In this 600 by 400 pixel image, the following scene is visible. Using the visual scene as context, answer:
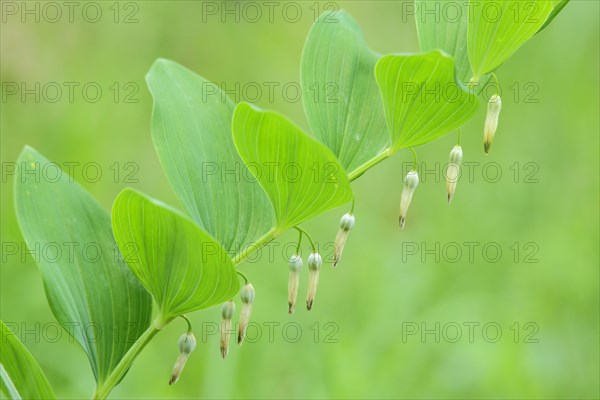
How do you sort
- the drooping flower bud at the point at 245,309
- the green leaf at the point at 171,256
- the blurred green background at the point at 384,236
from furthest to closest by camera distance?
the blurred green background at the point at 384,236, the drooping flower bud at the point at 245,309, the green leaf at the point at 171,256

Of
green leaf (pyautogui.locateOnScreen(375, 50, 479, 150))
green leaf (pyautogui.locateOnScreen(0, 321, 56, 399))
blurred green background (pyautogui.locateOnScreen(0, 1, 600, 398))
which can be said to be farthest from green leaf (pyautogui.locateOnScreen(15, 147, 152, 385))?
blurred green background (pyautogui.locateOnScreen(0, 1, 600, 398))

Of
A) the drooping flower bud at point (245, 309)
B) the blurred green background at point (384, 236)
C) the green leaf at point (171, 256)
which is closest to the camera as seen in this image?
the green leaf at point (171, 256)

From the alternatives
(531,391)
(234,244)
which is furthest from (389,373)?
(234,244)

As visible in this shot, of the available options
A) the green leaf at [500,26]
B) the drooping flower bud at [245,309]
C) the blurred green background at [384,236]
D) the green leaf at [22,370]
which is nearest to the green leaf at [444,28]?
the green leaf at [500,26]

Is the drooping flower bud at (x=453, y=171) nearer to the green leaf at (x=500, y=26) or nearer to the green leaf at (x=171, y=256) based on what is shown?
the green leaf at (x=500, y=26)

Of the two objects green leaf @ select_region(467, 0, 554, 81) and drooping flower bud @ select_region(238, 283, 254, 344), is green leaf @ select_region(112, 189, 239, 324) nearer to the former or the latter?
drooping flower bud @ select_region(238, 283, 254, 344)

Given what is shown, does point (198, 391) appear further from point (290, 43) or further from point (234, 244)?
point (290, 43)
